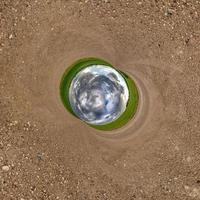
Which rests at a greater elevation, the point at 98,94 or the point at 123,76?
the point at 123,76

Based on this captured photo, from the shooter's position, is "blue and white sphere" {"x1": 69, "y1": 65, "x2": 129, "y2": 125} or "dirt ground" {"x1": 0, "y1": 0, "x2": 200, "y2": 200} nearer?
"blue and white sphere" {"x1": 69, "y1": 65, "x2": 129, "y2": 125}

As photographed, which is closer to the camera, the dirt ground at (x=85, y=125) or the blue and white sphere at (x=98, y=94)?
the blue and white sphere at (x=98, y=94)

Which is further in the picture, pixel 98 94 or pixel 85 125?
pixel 85 125
